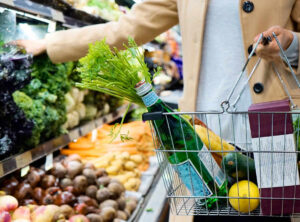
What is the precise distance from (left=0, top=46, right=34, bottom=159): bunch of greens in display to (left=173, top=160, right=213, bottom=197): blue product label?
2.86 feet

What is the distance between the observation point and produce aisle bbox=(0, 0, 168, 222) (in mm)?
1647

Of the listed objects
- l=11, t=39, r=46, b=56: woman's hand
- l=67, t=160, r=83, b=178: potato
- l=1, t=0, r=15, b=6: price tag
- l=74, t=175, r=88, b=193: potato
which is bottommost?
l=74, t=175, r=88, b=193: potato

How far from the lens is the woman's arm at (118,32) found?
1813 mm

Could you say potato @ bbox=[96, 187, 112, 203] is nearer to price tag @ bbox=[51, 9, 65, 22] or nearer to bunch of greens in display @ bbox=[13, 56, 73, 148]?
bunch of greens in display @ bbox=[13, 56, 73, 148]

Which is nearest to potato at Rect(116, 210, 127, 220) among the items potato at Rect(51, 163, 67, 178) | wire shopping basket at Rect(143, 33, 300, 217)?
potato at Rect(51, 163, 67, 178)

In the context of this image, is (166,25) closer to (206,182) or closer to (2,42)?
(2,42)

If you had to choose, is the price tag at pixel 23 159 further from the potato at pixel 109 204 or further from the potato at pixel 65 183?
the potato at pixel 109 204

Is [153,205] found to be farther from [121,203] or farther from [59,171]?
[59,171]

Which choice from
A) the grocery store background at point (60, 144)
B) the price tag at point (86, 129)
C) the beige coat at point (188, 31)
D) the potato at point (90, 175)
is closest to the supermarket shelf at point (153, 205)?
the grocery store background at point (60, 144)

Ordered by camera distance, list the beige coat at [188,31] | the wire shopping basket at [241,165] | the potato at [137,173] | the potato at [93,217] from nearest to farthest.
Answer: the wire shopping basket at [241,165] < the beige coat at [188,31] < the potato at [93,217] < the potato at [137,173]

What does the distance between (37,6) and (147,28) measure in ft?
1.92

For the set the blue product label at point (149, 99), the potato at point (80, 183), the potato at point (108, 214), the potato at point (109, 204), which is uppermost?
the blue product label at point (149, 99)

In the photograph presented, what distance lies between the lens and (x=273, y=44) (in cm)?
108

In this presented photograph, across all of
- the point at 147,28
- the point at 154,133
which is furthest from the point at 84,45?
the point at 154,133
